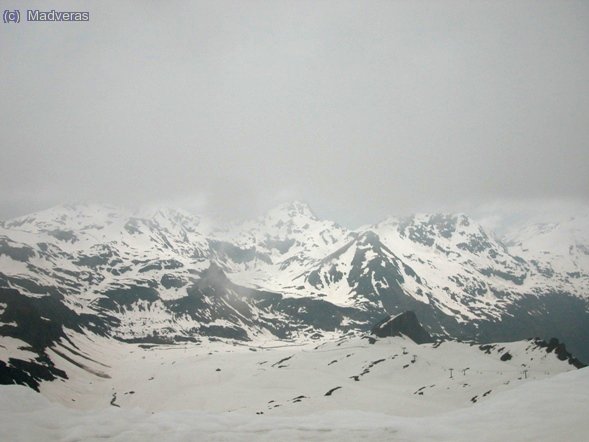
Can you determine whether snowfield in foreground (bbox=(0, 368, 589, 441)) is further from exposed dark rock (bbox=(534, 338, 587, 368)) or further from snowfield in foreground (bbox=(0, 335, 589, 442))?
exposed dark rock (bbox=(534, 338, 587, 368))

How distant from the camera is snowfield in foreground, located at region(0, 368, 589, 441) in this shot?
15.0 meters

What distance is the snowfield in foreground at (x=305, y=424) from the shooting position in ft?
49.2

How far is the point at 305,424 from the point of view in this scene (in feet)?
57.0

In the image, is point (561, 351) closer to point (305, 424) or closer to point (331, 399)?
point (331, 399)

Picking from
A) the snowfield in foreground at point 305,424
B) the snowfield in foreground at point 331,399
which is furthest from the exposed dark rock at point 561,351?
the snowfield in foreground at point 305,424

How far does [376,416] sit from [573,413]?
→ 7.77 meters

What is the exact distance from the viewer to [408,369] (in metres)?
140

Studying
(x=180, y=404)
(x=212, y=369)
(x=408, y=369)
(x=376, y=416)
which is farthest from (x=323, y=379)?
(x=376, y=416)

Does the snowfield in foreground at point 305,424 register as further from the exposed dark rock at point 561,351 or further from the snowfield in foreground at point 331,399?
the exposed dark rock at point 561,351

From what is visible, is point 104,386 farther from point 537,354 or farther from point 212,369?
point 537,354

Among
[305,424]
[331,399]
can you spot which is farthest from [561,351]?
[305,424]

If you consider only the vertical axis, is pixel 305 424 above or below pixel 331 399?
above

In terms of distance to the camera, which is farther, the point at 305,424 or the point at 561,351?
the point at 561,351

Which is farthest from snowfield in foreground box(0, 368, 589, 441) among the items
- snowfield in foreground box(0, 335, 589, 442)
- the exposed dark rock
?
the exposed dark rock
